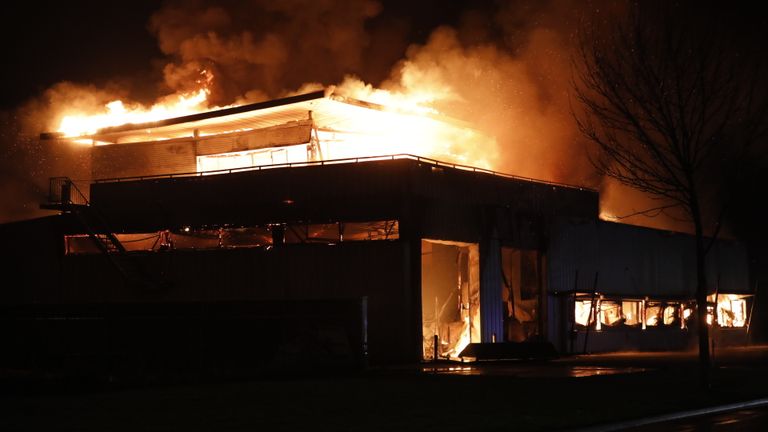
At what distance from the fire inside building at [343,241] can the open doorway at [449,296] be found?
7 centimetres

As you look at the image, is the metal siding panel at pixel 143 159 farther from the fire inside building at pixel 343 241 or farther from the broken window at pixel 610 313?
the broken window at pixel 610 313

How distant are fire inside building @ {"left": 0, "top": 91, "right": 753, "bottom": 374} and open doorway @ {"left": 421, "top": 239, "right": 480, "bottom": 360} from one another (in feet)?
0.24

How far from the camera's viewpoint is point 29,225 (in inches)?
1811

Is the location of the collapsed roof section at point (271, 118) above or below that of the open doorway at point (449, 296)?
above

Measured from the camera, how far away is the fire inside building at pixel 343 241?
3853 centimetres

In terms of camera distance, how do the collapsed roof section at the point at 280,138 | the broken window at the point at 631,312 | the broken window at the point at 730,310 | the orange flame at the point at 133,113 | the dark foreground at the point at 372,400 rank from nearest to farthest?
1. the dark foreground at the point at 372,400
2. the collapsed roof section at the point at 280,138
3. the broken window at the point at 631,312
4. the orange flame at the point at 133,113
5. the broken window at the point at 730,310

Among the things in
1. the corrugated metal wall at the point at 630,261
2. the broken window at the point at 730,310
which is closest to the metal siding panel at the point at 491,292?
the corrugated metal wall at the point at 630,261

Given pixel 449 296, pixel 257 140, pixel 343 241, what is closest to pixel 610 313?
pixel 449 296

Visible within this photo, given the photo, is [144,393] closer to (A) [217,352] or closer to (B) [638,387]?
(A) [217,352]

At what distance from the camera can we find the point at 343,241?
3906cm

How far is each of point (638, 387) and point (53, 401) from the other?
13.6 m

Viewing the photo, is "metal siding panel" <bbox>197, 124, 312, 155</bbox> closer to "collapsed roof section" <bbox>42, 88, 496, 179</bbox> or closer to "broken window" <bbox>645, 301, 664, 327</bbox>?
"collapsed roof section" <bbox>42, 88, 496, 179</bbox>

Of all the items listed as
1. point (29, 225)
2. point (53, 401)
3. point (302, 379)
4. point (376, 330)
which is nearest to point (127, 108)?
point (29, 225)

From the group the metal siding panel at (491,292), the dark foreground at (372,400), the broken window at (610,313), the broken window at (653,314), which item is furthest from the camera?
the broken window at (653,314)
